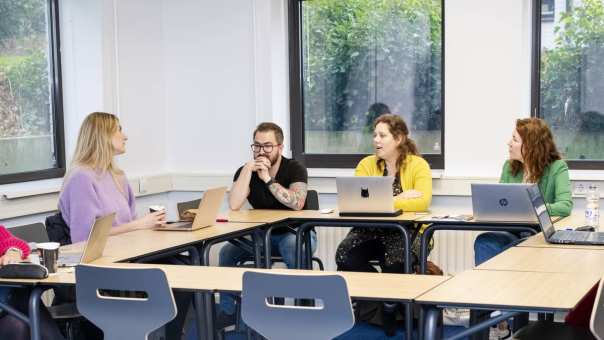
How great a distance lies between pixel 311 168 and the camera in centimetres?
711

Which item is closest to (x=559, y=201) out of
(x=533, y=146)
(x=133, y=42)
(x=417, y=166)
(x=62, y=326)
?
(x=533, y=146)

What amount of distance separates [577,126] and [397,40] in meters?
1.47

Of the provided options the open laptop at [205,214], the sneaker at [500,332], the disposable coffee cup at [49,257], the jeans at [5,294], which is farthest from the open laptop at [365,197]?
the jeans at [5,294]

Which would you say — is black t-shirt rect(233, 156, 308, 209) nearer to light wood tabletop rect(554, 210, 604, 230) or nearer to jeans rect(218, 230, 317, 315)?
jeans rect(218, 230, 317, 315)

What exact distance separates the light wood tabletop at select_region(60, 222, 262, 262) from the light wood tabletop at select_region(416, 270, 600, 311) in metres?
1.59

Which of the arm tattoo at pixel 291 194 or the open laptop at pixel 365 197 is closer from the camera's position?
the open laptop at pixel 365 197

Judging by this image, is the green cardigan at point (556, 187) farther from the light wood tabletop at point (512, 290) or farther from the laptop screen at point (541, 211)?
the light wood tabletop at point (512, 290)

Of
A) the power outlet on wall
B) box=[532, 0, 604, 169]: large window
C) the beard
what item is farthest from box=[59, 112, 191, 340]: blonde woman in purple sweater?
box=[532, 0, 604, 169]: large window

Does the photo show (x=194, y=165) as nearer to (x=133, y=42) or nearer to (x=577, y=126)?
(x=133, y=42)

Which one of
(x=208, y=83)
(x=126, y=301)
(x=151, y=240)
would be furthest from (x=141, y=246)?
(x=208, y=83)

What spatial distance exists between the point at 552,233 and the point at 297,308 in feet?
6.35

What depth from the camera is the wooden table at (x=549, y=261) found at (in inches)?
144

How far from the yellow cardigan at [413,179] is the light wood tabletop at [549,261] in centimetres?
141

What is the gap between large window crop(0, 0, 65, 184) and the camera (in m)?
6.00
